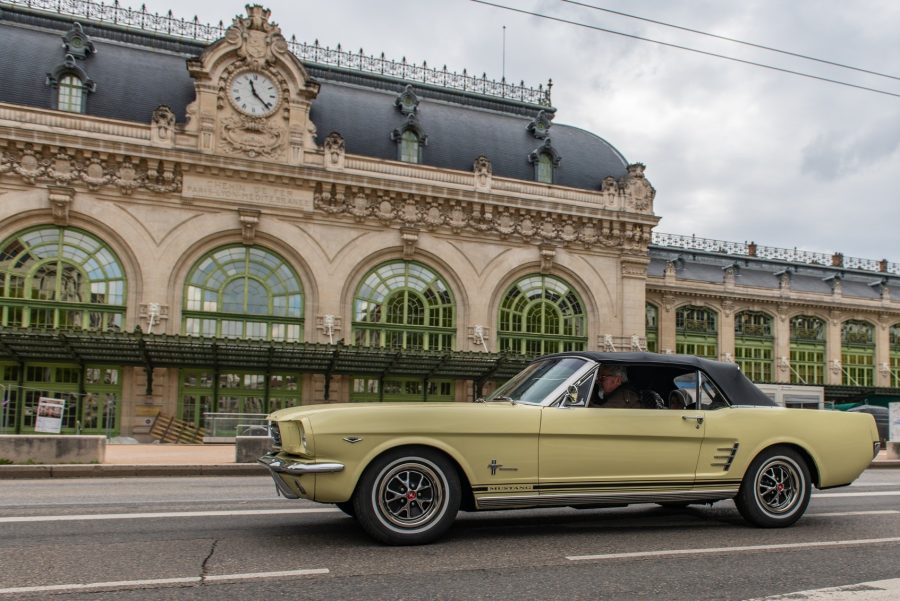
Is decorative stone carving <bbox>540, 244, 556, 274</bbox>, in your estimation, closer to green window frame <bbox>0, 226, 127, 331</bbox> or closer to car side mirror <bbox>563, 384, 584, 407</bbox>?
green window frame <bbox>0, 226, 127, 331</bbox>

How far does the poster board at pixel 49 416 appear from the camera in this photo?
19703mm

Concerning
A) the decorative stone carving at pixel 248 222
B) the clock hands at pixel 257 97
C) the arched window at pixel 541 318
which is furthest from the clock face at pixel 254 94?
the arched window at pixel 541 318

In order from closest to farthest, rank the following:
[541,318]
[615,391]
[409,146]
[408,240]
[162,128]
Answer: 1. [615,391]
2. [162,128]
3. [408,240]
4. [409,146]
5. [541,318]

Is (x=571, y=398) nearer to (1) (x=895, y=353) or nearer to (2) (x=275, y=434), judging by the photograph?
(2) (x=275, y=434)

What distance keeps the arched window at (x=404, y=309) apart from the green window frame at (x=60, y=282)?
953 centimetres

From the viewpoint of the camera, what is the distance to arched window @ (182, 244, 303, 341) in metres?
31.2

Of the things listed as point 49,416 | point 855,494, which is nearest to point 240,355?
point 49,416

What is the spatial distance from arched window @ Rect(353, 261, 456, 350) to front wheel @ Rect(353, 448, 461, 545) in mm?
26831

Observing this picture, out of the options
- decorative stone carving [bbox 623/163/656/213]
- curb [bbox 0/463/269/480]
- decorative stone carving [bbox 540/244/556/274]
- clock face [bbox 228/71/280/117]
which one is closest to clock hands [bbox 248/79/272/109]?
clock face [bbox 228/71/280/117]

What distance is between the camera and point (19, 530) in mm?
6828

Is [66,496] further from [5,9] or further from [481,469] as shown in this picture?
[5,9]

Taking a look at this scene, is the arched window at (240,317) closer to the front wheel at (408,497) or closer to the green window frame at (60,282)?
the green window frame at (60,282)

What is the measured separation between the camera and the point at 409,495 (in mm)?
6285

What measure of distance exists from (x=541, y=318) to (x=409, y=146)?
9.97 meters
